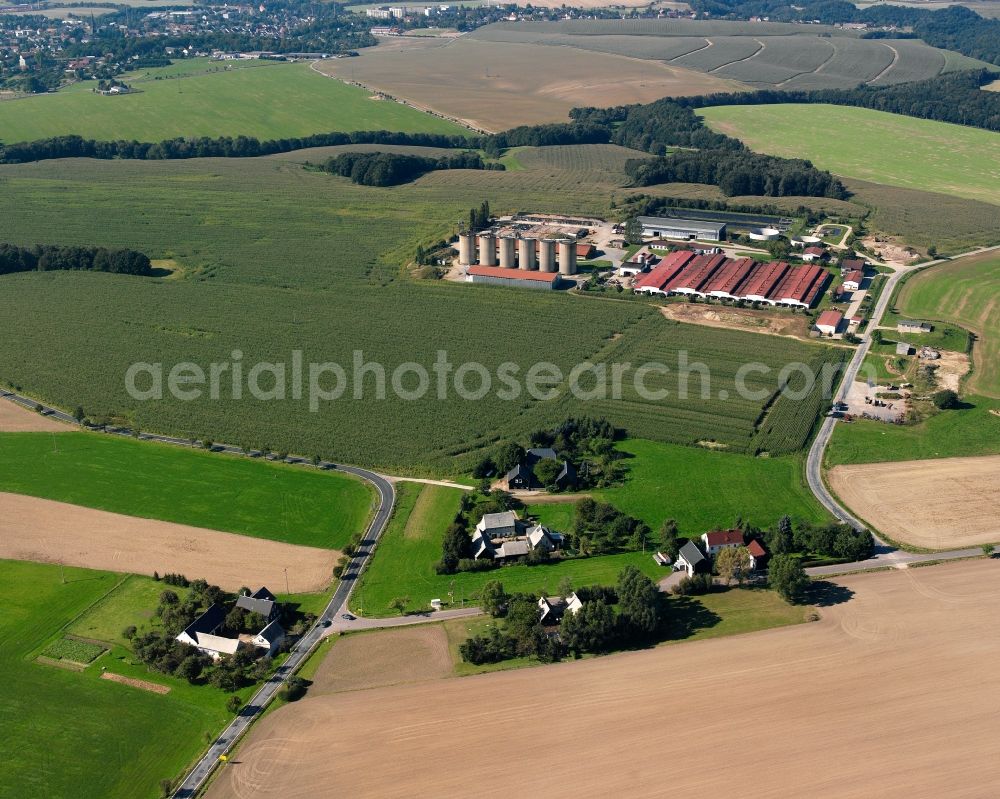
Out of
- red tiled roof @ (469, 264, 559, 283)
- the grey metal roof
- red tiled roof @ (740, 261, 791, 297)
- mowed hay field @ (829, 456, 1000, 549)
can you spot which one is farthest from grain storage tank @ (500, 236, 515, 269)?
the grey metal roof

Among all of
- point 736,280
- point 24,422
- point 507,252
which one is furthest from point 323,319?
point 736,280

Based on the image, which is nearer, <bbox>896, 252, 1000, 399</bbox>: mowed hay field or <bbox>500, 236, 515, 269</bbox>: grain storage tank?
<bbox>896, 252, 1000, 399</bbox>: mowed hay field

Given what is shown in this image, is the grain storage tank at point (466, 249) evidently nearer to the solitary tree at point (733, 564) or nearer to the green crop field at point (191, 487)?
the green crop field at point (191, 487)

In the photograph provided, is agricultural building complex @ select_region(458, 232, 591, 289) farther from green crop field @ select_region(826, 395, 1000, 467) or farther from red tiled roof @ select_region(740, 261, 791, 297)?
green crop field @ select_region(826, 395, 1000, 467)

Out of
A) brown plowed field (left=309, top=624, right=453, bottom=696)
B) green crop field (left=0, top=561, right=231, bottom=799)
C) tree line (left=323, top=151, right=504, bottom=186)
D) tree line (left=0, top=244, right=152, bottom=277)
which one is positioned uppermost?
tree line (left=323, top=151, right=504, bottom=186)

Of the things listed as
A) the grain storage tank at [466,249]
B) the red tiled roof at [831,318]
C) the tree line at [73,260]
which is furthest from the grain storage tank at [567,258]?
the tree line at [73,260]

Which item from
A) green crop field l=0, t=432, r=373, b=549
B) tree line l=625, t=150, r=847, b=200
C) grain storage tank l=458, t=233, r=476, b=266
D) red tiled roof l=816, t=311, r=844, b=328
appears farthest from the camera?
tree line l=625, t=150, r=847, b=200
